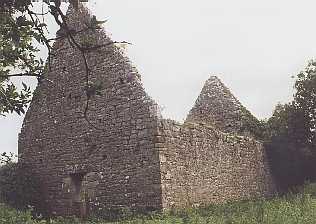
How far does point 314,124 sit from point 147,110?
1045 cm

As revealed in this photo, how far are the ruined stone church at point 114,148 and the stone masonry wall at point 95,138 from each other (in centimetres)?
3

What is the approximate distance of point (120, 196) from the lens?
14.1m

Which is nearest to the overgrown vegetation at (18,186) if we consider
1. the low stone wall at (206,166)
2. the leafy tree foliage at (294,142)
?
the low stone wall at (206,166)

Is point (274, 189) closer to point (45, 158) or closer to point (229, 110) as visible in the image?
point (229, 110)

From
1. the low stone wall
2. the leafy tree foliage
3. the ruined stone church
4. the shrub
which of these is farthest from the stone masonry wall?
the leafy tree foliage

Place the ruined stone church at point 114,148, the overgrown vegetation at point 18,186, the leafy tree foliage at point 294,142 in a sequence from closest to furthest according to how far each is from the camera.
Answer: the ruined stone church at point 114,148
the overgrown vegetation at point 18,186
the leafy tree foliage at point 294,142

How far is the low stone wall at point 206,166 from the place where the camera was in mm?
13773

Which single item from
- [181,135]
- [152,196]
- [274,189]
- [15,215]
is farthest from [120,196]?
[274,189]

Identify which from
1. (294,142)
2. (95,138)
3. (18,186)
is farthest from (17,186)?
(294,142)

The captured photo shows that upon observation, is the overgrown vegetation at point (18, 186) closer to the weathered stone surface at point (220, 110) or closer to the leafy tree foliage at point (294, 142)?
the weathered stone surface at point (220, 110)

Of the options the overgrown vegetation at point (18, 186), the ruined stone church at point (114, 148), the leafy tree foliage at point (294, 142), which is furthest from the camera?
the leafy tree foliage at point (294, 142)

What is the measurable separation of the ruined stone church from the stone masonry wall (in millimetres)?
28

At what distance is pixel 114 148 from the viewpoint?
571 inches

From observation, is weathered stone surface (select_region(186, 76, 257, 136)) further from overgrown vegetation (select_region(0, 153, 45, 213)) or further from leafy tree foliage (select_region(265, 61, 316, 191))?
overgrown vegetation (select_region(0, 153, 45, 213))
